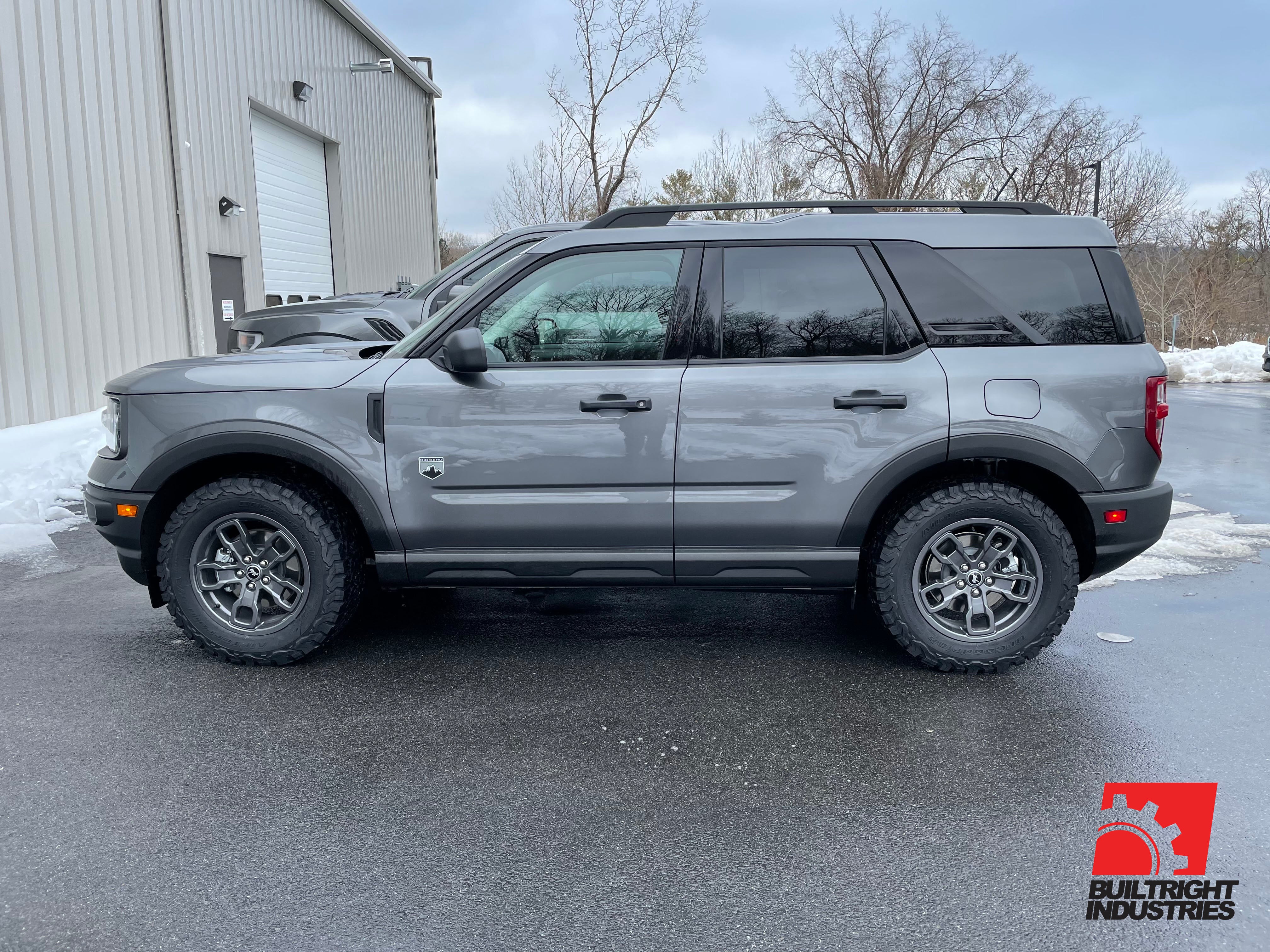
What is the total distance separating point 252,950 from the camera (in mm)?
2344

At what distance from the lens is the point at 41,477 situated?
8234 millimetres

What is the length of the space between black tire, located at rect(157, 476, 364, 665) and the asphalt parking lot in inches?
6.2

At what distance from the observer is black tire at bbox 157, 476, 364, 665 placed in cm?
417

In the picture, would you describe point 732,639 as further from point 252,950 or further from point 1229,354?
point 1229,354

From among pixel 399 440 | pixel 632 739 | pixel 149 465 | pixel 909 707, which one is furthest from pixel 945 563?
pixel 149 465

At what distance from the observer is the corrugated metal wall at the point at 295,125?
45.0ft

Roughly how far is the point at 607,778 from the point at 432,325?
6.85 feet

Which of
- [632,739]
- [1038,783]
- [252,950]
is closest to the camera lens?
[252,950]

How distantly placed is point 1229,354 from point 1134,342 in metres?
19.5

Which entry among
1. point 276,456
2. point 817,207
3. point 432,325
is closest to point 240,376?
point 276,456

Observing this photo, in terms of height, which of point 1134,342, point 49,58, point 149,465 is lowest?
point 149,465

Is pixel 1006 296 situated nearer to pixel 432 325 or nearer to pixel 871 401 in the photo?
pixel 871 401

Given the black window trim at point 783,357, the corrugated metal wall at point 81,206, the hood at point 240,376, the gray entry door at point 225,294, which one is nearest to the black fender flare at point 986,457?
the black window trim at point 783,357

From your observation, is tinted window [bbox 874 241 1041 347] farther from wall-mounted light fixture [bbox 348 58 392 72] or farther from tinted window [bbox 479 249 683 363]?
wall-mounted light fixture [bbox 348 58 392 72]
